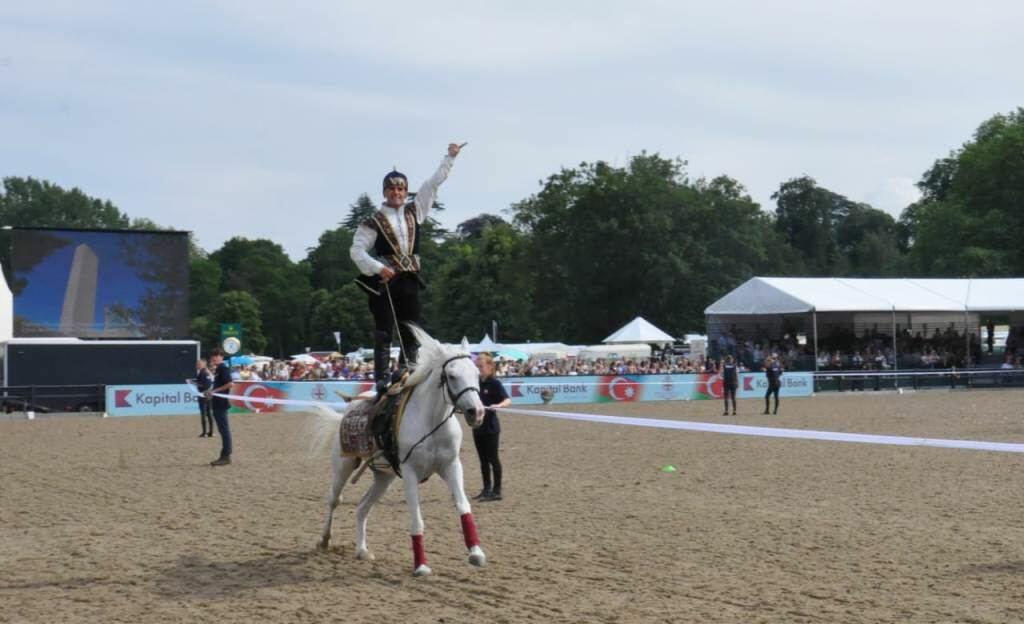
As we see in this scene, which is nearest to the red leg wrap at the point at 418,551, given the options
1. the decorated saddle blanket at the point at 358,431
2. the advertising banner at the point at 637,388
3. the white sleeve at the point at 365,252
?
the decorated saddle blanket at the point at 358,431

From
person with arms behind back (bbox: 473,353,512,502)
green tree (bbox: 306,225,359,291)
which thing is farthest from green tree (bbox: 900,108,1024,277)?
green tree (bbox: 306,225,359,291)

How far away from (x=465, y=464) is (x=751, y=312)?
29.3 m

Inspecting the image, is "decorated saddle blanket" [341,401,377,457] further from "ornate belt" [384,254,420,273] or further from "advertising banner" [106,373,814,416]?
"advertising banner" [106,373,814,416]

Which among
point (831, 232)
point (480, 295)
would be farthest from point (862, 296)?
point (831, 232)

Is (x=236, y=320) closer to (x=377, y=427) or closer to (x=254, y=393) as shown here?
(x=254, y=393)

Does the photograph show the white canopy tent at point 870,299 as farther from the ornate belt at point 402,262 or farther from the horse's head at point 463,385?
the horse's head at point 463,385

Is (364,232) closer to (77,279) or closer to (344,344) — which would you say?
(77,279)

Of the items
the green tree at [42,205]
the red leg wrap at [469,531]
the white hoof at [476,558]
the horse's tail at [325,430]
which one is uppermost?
the green tree at [42,205]

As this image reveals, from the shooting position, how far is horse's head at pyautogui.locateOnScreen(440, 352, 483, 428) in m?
8.91

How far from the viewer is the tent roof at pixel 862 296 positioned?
4653 cm

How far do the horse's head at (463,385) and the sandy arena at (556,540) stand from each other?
4.37ft

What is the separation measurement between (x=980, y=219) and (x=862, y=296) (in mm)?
32832

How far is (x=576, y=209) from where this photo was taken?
74.9m

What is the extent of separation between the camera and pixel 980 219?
7581 cm
